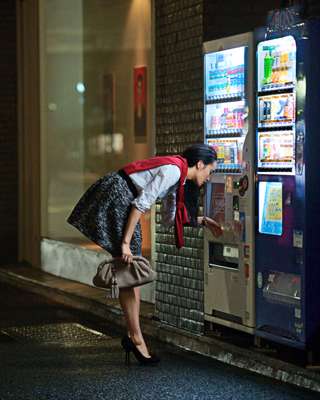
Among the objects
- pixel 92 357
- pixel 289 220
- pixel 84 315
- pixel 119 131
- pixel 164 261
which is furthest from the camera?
pixel 119 131

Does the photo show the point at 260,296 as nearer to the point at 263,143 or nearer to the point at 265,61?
the point at 263,143

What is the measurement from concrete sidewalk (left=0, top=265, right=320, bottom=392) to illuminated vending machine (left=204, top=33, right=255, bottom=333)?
9.5 inches

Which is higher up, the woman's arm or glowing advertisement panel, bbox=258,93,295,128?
glowing advertisement panel, bbox=258,93,295,128

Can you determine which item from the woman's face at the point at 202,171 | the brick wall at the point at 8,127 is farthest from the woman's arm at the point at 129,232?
the brick wall at the point at 8,127

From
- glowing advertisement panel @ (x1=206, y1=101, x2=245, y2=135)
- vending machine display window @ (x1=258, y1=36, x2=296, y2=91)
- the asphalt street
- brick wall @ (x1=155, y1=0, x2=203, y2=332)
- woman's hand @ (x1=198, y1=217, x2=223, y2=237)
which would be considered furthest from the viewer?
brick wall @ (x1=155, y1=0, x2=203, y2=332)

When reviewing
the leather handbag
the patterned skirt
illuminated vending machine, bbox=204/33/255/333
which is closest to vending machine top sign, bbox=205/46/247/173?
illuminated vending machine, bbox=204/33/255/333

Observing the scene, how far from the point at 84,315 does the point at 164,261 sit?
1651 millimetres

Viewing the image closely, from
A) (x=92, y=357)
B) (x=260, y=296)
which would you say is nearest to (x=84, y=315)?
(x=92, y=357)

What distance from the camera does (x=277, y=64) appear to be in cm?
831

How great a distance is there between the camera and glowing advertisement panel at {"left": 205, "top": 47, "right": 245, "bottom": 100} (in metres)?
8.86

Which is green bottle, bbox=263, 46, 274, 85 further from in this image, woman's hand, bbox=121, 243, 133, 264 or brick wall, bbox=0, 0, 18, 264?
brick wall, bbox=0, 0, 18, 264

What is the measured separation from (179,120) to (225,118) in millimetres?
1110

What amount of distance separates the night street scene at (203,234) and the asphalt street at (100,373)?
2 cm

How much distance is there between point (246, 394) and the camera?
25.2 feet
